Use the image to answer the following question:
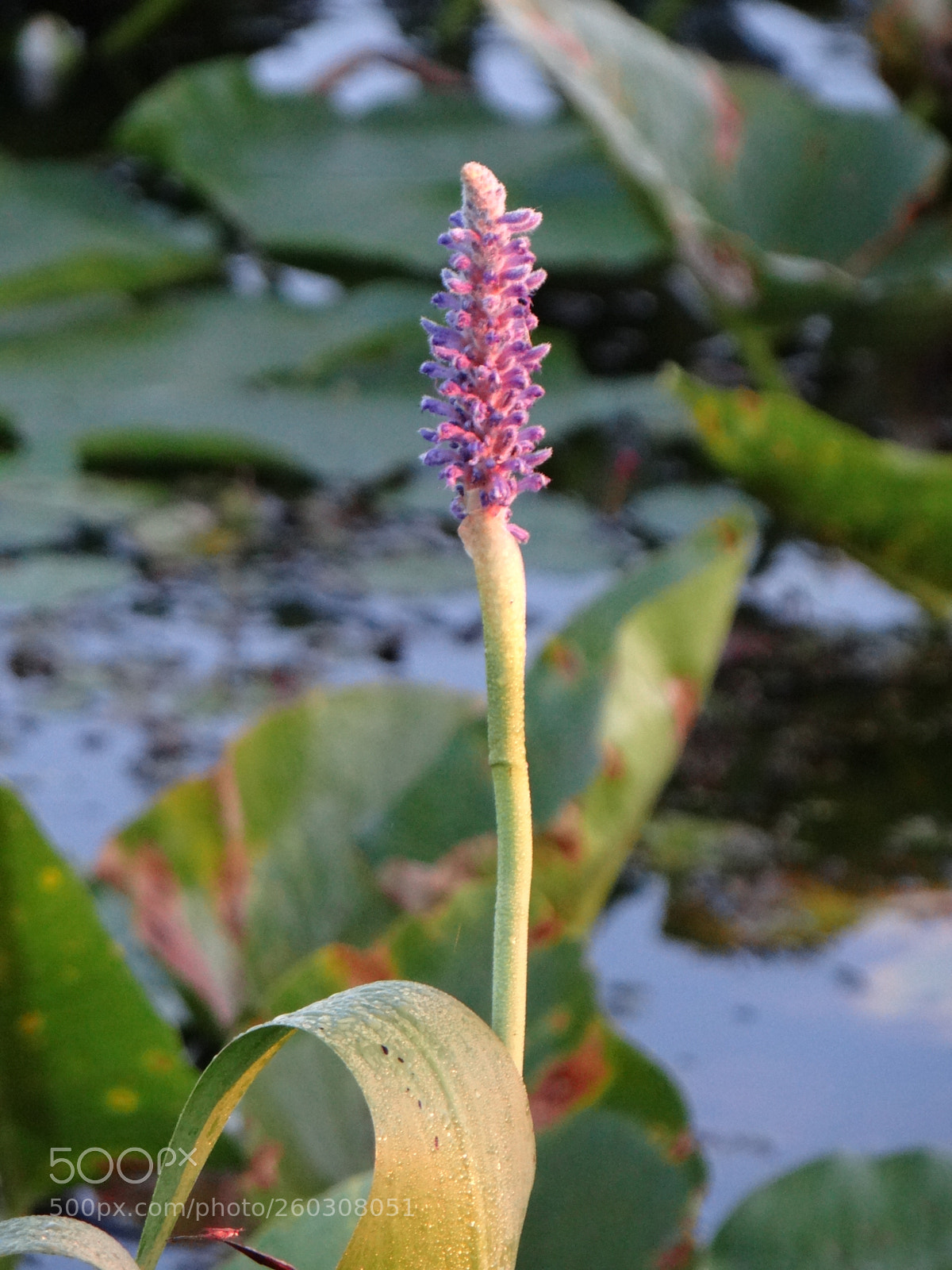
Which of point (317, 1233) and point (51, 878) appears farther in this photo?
point (51, 878)

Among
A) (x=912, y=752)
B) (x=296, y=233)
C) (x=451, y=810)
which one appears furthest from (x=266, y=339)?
(x=451, y=810)

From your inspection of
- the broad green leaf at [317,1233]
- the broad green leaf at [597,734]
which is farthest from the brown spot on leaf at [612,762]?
the broad green leaf at [317,1233]

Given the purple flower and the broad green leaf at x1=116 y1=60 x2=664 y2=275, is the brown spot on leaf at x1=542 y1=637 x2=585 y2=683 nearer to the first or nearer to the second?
the purple flower

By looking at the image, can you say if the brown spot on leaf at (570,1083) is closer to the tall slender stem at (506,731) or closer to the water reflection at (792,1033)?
the water reflection at (792,1033)

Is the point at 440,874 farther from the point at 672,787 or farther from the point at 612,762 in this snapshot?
the point at 672,787

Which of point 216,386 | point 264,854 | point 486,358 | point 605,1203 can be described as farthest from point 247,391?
point 486,358

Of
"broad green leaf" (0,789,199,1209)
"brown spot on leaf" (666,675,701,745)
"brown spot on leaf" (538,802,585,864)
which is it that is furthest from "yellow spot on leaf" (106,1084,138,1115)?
"brown spot on leaf" (666,675,701,745)
